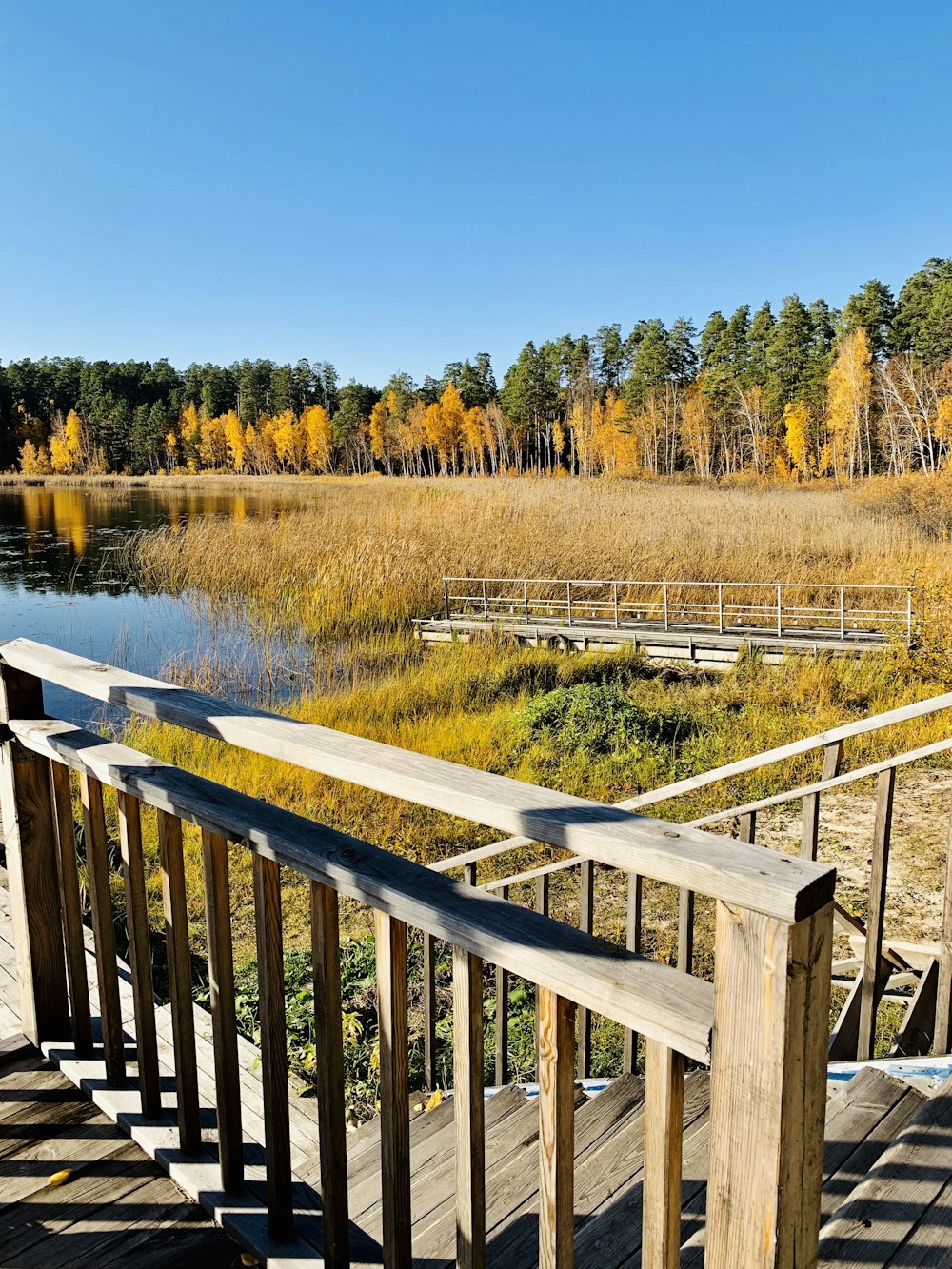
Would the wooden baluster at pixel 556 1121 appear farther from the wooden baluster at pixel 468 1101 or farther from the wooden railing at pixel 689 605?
the wooden railing at pixel 689 605

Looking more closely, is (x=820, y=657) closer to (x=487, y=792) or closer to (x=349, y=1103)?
(x=349, y=1103)

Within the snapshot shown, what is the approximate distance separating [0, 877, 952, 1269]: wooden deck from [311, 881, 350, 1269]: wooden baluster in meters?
0.12

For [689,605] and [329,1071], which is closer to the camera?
[329,1071]

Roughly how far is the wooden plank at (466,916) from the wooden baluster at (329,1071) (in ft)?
0.24

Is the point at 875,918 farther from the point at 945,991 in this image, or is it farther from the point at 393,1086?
the point at 393,1086

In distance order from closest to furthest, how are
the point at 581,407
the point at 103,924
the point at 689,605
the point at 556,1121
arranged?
the point at 556,1121 < the point at 103,924 < the point at 689,605 < the point at 581,407

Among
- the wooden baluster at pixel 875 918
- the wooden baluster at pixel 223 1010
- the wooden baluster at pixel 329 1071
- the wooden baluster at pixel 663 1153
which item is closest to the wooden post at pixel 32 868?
the wooden baluster at pixel 223 1010

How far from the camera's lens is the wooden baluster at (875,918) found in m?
2.94

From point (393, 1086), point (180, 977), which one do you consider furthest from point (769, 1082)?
point (180, 977)

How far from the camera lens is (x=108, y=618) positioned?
18.1 metres

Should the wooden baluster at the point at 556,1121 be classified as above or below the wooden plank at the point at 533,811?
below

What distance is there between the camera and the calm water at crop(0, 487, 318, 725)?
13.4m

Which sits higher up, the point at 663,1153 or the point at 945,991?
the point at 663,1153

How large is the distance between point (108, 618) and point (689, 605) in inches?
461
